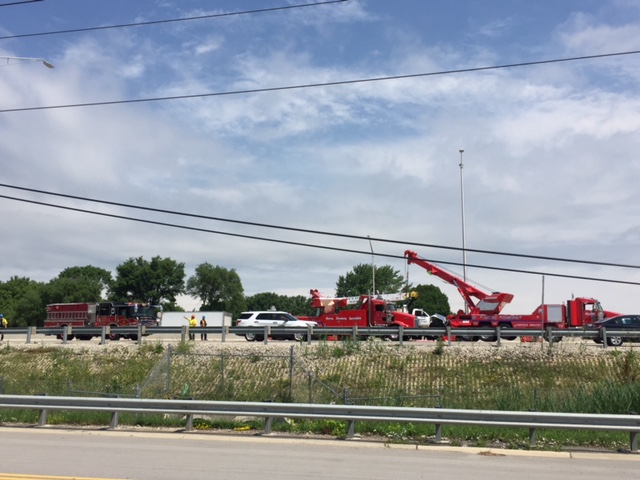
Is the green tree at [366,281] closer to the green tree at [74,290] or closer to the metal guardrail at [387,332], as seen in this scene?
the green tree at [74,290]

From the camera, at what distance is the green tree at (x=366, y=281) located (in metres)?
116

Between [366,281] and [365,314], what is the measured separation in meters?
78.4

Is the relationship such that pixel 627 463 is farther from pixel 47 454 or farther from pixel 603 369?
pixel 603 369

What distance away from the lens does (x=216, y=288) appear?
117m

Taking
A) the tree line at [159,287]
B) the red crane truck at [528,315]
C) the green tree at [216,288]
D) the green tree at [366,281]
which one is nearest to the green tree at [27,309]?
the tree line at [159,287]

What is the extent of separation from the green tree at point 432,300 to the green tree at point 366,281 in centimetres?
945

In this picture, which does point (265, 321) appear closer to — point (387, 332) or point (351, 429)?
point (387, 332)

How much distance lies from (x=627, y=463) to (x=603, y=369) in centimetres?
1660

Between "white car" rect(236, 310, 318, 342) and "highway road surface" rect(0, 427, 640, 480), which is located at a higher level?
"white car" rect(236, 310, 318, 342)

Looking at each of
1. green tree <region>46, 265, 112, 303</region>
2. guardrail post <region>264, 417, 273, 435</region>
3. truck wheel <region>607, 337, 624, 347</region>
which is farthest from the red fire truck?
green tree <region>46, 265, 112, 303</region>

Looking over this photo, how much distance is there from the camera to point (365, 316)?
4081 centimetres

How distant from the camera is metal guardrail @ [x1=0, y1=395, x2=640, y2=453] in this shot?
1188 cm

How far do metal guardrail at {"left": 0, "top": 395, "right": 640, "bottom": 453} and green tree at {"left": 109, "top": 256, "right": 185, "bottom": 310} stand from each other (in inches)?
3965

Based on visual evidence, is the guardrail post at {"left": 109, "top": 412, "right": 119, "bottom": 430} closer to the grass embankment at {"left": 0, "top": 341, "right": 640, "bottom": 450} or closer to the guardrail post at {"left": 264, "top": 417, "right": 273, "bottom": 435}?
the guardrail post at {"left": 264, "top": 417, "right": 273, "bottom": 435}
